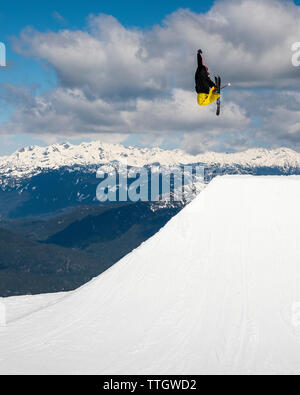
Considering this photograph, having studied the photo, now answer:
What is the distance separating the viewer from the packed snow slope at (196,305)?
25281 millimetres

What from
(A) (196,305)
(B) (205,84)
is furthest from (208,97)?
(A) (196,305)

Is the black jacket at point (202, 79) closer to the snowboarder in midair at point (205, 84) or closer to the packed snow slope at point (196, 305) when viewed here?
the snowboarder in midair at point (205, 84)

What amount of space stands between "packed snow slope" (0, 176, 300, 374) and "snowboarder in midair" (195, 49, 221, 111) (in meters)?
14.6

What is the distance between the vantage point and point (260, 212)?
40.1 meters

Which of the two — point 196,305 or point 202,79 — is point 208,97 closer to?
point 202,79

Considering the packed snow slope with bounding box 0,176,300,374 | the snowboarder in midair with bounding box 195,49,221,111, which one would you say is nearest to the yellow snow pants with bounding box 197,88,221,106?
the snowboarder in midair with bounding box 195,49,221,111

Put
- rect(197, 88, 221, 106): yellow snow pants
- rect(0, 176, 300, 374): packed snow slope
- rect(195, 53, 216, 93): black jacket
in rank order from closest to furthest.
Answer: rect(0, 176, 300, 374): packed snow slope → rect(195, 53, 216, 93): black jacket → rect(197, 88, 221, 106): yellow snow pants

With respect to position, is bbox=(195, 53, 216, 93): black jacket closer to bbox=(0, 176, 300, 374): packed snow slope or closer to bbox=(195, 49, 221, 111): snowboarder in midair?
bbox=(195, 49, 221, 111): snowboarder in midair

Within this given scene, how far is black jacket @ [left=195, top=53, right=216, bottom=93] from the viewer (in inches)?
1045

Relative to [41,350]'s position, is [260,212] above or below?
above

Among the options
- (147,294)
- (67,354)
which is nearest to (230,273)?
(147,294)
